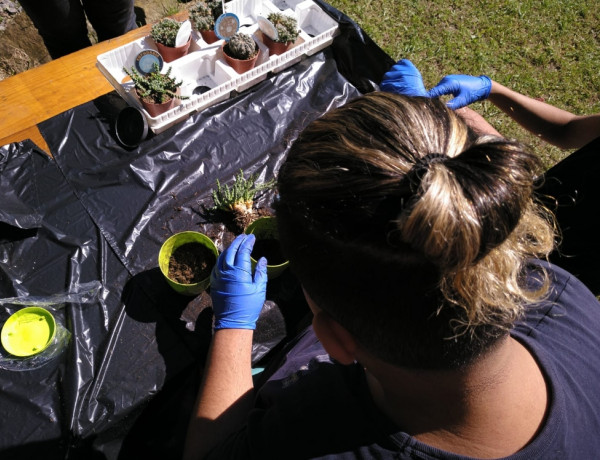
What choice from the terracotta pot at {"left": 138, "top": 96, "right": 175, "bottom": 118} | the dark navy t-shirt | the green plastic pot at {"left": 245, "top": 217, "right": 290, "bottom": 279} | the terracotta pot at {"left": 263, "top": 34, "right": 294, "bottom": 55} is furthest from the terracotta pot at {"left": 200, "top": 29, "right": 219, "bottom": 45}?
the dark navy t-shirt

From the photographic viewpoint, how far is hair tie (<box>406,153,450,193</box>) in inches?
23.4

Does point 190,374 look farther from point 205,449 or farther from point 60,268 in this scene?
point 60,268

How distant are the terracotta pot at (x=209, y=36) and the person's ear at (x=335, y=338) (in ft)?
6.16

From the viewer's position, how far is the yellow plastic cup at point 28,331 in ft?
4.48

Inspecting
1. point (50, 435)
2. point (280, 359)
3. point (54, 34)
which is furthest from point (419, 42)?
point (50, 435)

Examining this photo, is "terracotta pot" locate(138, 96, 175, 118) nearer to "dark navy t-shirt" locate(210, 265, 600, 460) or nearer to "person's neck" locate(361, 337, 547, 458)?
"dark navy t-shirt" locate(210, 265, 600, 460)

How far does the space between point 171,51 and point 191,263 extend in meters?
1.17

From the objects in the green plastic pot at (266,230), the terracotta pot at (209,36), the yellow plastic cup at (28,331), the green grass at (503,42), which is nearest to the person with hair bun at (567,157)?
the green plastic pot at (266,230)

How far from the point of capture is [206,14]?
2.17 m

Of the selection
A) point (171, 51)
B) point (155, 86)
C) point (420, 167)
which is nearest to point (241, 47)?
point (171, 51)

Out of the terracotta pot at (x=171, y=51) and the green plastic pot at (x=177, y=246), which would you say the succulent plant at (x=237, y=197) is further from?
the terracotta pot at (x=171, y=51)

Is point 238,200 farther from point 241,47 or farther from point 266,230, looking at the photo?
point 241,47

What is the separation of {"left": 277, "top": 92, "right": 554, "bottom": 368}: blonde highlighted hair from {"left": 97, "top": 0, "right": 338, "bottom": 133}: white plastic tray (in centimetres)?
141

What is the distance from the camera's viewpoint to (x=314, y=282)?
0.74 metres
